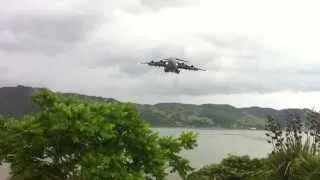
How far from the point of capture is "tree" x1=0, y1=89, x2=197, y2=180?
15516 millimetres

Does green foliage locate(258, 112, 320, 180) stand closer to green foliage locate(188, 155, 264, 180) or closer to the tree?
the tree

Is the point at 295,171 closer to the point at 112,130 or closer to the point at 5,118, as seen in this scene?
the point at 112,130

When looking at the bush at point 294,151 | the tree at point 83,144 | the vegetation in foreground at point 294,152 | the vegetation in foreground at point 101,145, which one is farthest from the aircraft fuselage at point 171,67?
the tree at point 83,144

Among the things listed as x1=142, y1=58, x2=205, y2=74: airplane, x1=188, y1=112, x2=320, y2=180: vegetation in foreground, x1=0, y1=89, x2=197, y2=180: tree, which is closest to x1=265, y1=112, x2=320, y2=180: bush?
x1=188, y1=112, x2=320, y2=180: vegetation in foreground

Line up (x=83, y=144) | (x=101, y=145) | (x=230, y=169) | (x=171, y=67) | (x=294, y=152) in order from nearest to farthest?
(x=83, y=144), (x=101, y=145), (x=294, y=152), (x=230, y=169), (x=171, y=67)

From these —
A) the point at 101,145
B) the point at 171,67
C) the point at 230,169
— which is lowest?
the point at 230,169

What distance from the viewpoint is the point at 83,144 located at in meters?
16.0

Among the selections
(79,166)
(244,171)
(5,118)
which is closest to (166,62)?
(244,171)

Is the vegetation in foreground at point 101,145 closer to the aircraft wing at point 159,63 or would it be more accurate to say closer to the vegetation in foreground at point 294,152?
the vegetation in foreground at point 294,152

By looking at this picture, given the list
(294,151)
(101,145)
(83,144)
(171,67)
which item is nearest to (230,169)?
(294,151)

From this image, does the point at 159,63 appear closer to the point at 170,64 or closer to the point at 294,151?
the point at 170,64

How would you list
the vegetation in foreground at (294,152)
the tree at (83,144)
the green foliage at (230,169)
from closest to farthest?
the tree at (83,144) → the vegetation in foreground at (294,152) → the green foliage at (230,169)

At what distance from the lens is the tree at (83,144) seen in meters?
15.5

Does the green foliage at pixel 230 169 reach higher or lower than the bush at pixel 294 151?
A: lower
